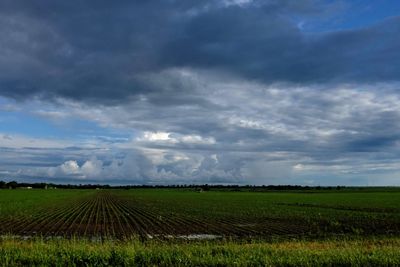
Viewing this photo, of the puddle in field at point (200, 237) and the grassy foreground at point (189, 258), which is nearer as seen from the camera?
the grassy foreground at point (189, 258)

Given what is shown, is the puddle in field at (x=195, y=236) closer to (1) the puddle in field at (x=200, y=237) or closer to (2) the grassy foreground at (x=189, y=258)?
(1) the puddle in field at (x=200, y=237)

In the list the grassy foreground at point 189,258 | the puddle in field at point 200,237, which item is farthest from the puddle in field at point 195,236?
the grassy foreground at point 189,258

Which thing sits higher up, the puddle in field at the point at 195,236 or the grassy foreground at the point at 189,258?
the grassy foreground at the point at 189,258

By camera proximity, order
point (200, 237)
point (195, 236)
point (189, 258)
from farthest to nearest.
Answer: point (195, 236)
point (200, 237)
point (189, 258)

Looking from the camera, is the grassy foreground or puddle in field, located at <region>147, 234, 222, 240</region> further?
puddle in field, located at <region>147, 234, 222, 240</region>

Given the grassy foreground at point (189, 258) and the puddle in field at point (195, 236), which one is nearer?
the grassy foreground at point (189, 258)

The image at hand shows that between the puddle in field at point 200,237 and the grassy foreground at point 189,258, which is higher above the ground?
the grassy foreground at point 189,258

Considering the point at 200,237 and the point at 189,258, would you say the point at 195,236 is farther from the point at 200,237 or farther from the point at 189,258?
the point at 189,258

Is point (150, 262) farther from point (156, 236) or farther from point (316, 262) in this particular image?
point (156, 236)

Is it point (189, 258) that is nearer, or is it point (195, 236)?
point (189, 258)

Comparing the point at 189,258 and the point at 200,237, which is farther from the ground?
the point at 189,258

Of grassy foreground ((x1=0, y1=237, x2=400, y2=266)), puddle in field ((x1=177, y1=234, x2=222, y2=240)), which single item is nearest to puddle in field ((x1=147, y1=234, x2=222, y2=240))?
puddle in field ((x1=177, y1=234, x2=222, y2=240))

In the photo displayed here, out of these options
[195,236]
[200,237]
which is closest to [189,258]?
[200,237]

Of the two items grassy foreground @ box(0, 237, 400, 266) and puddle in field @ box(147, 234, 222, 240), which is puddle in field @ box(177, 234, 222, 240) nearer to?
puddle in field @ box(147, 234, 222, 240)
